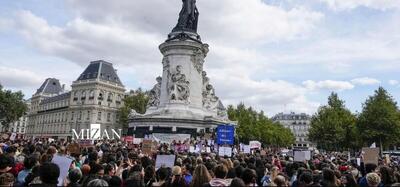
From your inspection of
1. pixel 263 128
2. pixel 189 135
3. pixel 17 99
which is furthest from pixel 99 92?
pixel 189 135

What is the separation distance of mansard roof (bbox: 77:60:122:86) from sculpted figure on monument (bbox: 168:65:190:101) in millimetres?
66756

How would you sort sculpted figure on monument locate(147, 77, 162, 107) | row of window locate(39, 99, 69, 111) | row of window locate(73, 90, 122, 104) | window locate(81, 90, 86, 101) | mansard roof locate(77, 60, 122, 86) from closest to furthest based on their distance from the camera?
1. sculpted figure on monument locate(147, 77, 162, 107)
2. row of window locate(73, 90, 122, 104)
3. mansard roof locate(77, 60, 122, 86)
4. window locate(81, 90, 86, 101)
5. row of window locate(39, 99, 69, 111)

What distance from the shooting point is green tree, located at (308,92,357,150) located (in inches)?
2320

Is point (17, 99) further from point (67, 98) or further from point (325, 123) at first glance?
point (325, 123)

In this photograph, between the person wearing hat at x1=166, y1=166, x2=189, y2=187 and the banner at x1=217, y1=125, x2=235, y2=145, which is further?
the banner at x1=217, y1=125, x2=235, y2=145

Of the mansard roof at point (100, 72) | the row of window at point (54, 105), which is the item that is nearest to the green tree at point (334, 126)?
the mansard roof at point (100, 72)

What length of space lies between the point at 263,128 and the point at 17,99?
2062 inches

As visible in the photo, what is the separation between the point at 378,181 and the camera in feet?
28.2

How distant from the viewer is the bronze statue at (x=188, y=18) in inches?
1746

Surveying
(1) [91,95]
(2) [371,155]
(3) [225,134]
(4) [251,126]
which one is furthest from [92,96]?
(2) [371,155]

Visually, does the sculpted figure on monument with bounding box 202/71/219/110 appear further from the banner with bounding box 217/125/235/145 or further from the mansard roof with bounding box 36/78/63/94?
the mansard roof with bounding box 36/78/63/94

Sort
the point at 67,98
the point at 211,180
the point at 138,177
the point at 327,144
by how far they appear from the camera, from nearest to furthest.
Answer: the point at 211,180, the point at 138,177, the point at 327,144, the point at 67,98

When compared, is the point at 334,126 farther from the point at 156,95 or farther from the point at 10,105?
the point at 10,105

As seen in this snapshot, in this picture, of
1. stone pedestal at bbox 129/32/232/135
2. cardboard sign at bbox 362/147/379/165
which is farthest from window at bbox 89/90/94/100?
cardboard sign at bbox 362/147/379/165
